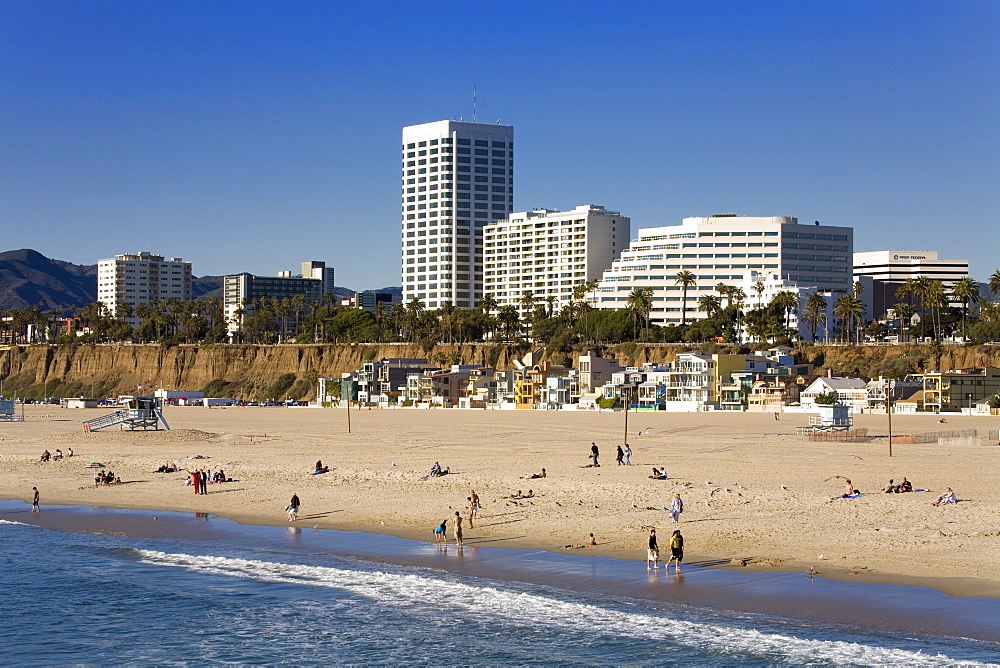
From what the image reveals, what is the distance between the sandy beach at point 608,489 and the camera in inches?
943

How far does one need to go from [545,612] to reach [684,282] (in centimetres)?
13476

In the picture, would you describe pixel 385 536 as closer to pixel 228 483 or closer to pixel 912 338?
pixel 228 483

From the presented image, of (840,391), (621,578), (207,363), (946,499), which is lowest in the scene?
(621,578)

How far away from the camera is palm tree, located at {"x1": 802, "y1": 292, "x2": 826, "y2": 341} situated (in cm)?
12975

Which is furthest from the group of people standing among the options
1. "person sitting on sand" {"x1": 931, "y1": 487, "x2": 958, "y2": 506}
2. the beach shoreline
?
"person sitting on sand" {"x1": 931, "y1": 487, "x2": 958, "y2": 506}

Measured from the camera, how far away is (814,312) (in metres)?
130

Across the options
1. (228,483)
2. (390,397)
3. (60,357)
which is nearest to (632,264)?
(390,397)

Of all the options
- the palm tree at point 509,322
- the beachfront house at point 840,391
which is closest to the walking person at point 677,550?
the beachfront house at point 840,391

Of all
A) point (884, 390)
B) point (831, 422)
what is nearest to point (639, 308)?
point (884, 390)

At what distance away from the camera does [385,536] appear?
91.8ft

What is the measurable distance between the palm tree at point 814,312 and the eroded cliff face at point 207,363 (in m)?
18.6

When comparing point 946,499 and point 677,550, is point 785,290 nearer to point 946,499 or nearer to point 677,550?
point 946,499

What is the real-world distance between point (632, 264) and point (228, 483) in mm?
133412

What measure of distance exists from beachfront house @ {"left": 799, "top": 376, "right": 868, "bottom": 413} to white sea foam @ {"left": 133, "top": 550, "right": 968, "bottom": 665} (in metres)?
68.7
